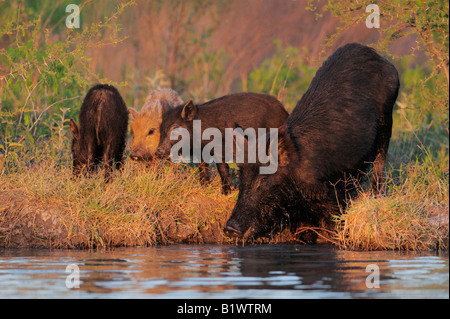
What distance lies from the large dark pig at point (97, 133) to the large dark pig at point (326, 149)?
96.8 inches

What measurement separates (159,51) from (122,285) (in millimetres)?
12313

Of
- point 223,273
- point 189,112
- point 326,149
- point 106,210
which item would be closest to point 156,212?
point 106,210

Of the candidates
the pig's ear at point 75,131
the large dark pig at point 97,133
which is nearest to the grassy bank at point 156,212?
the large dark pig at point 97,133

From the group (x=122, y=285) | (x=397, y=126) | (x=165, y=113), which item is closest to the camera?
(x=122, y=285)

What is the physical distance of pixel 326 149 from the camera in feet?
32.0

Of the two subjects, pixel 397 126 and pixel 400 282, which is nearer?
pixel 400 282

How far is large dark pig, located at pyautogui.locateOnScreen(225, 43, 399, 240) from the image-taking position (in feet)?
30.6

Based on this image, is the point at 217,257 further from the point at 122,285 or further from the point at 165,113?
the point at 165,113

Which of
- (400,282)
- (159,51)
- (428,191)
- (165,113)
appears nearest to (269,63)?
(159,51)

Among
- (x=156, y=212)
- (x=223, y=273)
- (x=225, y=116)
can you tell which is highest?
(x=225, y=116)

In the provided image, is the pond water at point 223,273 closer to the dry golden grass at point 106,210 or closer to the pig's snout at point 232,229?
the pig's snout at point 232,229

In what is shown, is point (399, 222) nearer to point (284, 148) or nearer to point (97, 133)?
point (284, 148)

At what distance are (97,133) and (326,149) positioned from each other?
3.21 metres

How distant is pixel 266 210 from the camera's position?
9.37m
